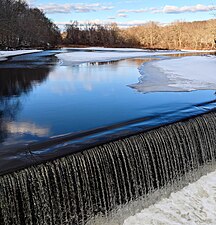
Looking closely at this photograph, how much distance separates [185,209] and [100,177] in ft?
4.14

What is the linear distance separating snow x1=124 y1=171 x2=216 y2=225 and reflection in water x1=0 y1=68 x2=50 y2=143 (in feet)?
6.73

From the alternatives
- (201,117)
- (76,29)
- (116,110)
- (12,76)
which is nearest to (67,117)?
(116,110)

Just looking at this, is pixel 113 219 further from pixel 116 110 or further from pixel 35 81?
pixel 35 81

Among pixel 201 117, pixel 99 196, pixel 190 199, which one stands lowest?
pixel 190 199

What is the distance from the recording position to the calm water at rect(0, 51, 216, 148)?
5121 mm

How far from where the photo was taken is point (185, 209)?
4.23 metres

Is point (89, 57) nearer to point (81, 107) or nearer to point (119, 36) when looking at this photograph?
point (81, 107)

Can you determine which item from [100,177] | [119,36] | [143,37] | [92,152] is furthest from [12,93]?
[143,37]

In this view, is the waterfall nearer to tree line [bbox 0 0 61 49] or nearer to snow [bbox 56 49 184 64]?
snow [bbox 56 49 184 64]

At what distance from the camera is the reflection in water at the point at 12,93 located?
5258 mm

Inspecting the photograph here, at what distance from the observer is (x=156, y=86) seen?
8.91 metres

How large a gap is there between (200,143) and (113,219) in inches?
80.0

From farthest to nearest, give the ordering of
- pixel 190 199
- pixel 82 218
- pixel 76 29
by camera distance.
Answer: pixel 76 29, pixel 190 199, pixel 82 218

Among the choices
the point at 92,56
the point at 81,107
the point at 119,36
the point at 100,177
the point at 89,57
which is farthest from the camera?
the point at 119,36
